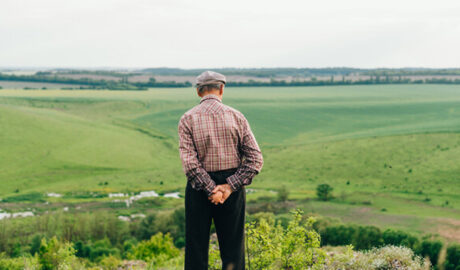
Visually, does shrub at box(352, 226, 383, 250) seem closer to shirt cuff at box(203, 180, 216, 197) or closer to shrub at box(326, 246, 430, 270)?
shrub at box(326, 246, 430, 270)

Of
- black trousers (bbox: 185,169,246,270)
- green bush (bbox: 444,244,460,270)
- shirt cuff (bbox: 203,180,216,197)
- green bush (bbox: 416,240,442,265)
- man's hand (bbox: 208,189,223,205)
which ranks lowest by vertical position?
green bush (bbox: 416,240,442,265)

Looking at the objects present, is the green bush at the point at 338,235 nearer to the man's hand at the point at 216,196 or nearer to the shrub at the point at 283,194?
the man's hand at the point at 216,196

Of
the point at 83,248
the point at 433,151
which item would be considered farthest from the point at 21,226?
the point at 433,151

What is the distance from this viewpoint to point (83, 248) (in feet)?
108

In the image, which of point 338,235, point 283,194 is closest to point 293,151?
point 283,194

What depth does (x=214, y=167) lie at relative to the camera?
3.90 m

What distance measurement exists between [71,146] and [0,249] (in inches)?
1074

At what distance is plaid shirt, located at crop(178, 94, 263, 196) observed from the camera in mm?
3852

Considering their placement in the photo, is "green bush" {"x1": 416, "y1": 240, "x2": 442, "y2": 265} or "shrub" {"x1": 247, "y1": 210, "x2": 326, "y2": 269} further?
"green bush" {"x1": 416, "y1": 240, "x2": 442, "y2": 265}

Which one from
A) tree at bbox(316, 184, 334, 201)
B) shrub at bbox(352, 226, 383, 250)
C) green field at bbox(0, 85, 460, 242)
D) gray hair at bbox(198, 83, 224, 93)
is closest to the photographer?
gray hair at bbox(198, 83, 224, 93)

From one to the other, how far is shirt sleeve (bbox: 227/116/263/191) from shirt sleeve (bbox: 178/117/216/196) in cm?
21

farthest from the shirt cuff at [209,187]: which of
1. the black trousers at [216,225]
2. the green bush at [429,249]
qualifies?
the green bush at [429,249]

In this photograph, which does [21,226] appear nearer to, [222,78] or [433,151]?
[222,78]

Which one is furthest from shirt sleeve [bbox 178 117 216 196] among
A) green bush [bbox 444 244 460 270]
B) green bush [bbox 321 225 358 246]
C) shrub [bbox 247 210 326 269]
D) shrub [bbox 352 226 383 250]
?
green bush [bbox 321 225 358 246]
